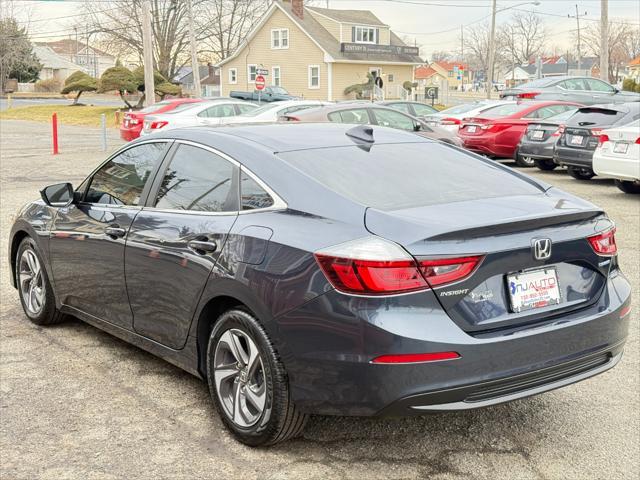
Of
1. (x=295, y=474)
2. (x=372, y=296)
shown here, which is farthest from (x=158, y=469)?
(x=372, y=296)

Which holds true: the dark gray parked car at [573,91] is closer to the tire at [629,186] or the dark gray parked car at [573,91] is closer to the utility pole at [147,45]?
the tire at [629,186]

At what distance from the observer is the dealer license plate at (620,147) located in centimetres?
1259

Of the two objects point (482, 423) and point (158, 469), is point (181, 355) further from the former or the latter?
point (482, 423)

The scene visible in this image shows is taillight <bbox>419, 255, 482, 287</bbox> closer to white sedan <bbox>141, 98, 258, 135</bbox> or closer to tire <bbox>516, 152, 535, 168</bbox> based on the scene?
tire <bbox>516, 152, 535, 168</bbox>

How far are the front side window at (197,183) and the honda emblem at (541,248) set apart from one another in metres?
1.47

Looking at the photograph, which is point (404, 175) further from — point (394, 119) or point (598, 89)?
point (598, 89)

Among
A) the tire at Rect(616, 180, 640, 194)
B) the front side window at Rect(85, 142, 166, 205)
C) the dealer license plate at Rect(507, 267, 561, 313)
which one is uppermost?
the front side window at Rect(85, 142, 166, 205)

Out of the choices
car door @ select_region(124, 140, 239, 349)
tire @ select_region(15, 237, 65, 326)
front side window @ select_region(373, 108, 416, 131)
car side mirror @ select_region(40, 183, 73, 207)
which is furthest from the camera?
front side window @ select_region(373, 108, 416, 131)

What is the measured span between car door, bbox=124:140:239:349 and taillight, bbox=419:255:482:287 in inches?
44.3

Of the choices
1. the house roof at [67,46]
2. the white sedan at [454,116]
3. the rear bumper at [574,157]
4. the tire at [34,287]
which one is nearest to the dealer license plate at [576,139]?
the rear bumper at [574,157]

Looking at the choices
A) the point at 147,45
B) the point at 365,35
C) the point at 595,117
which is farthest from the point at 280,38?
the point at 595,117

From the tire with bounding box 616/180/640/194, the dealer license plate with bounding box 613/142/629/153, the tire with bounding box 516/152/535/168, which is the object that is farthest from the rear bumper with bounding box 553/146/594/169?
the tire with bounding box 516/152/535/168

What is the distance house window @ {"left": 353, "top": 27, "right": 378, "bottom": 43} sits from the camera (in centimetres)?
6078

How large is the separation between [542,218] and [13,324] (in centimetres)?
418
